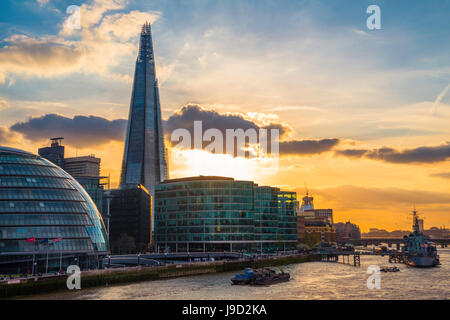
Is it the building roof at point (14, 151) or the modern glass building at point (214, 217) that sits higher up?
the building roof at point (14, 151)

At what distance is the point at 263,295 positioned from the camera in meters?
74.4

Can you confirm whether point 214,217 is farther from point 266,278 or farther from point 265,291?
point 265,291

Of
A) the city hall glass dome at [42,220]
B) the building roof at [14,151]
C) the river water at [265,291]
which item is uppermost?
the building roof at [14,151]

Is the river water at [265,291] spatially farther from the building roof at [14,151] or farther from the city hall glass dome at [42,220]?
the building roof at [14,151]

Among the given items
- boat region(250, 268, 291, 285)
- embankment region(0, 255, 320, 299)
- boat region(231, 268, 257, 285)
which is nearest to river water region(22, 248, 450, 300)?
boat region(231, 268, 257, 285)

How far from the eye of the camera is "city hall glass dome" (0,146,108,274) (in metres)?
86.0

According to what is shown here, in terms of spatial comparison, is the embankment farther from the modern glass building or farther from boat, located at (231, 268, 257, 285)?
the modern glass building

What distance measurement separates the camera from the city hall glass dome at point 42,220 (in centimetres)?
8600

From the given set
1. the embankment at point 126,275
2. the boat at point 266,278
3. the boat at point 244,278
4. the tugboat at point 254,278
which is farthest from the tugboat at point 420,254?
the boat at point 244,278

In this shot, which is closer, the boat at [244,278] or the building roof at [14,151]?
the boat at [244,278]

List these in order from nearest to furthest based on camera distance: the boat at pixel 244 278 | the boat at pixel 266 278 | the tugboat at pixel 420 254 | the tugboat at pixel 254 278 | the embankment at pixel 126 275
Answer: the embankment at pixel 126 275 → the boat at pixel 244 278 → the tugboat at pixel 254 278 → the boat at pixel 266 278 → the tugboat at pixel 420 254

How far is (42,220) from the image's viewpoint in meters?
90.2

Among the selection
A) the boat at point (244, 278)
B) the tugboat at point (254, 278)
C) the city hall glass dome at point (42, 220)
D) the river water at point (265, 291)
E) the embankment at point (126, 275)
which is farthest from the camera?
the tugboat at point (254, 278)
